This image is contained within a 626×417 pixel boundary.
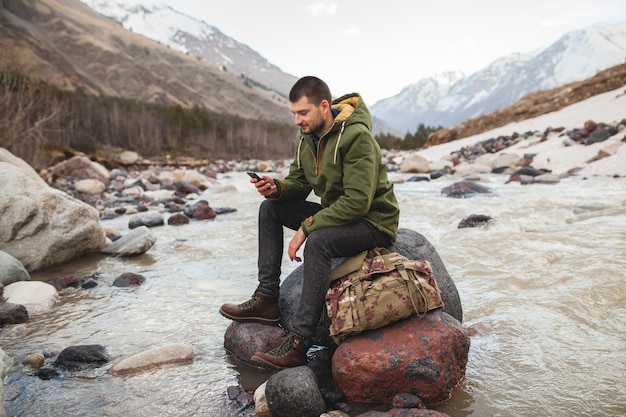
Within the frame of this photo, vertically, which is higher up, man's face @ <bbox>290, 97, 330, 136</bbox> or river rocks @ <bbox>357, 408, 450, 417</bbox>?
man's face @ <bbox>290, 97, 330, 136</bbox>

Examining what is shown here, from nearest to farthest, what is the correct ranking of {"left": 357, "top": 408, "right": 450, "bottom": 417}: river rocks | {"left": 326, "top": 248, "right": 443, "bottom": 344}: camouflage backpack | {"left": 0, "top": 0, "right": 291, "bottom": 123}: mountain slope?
{"left": 357, "top": 408, "right": 450, "bottom": 417}: river rocks
{"left": 326, "top": 248, "right": 443, "bottom": 344}: camouflage backpack
{"left": 0, "top": 0, "right": 291, "bottom": 123}: mountain slope

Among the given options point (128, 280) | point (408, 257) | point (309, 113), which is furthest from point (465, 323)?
point (128, 280)

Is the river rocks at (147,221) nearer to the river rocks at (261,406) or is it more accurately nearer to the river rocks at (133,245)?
the river rocks at (133,245)

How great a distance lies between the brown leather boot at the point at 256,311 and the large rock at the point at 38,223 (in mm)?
3747

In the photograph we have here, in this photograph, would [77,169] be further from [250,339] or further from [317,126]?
[317,126]

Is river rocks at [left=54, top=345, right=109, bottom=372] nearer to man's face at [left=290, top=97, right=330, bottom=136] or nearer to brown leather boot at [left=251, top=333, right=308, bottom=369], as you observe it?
brown leather boot at [left=251, top=333, right=308, bottom=369]

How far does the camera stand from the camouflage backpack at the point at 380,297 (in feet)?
9.74

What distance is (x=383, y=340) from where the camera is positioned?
2941mm

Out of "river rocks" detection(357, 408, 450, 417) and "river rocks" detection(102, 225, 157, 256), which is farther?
"river rocks" detection(102, 225, 157, 256)

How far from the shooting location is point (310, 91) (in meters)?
3.27

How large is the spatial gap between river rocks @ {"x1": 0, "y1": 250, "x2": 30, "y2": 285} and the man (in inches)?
121

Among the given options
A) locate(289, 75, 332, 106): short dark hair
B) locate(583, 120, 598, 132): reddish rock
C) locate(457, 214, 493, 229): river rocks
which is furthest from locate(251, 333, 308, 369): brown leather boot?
locate(583, 120, 598, 132): reddish rock

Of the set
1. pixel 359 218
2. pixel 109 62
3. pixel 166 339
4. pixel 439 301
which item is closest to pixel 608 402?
pixel 439 301

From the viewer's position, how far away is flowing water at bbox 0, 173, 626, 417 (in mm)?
2826
